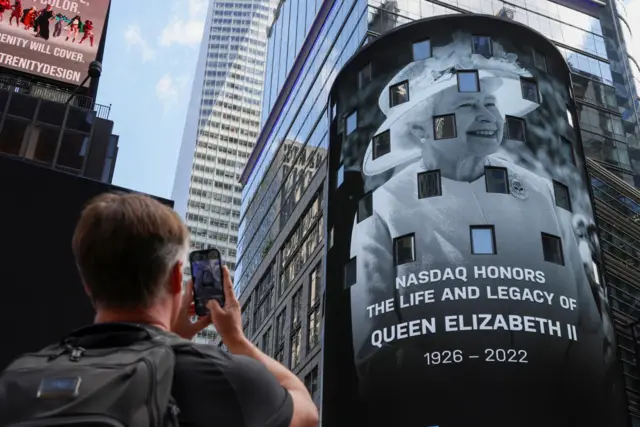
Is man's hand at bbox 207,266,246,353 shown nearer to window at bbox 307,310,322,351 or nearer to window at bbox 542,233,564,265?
window at bbox 542,233,564,265

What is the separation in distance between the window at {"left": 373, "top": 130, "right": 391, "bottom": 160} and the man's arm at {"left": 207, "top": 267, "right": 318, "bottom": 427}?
100.0ft

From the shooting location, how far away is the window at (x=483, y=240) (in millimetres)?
29656

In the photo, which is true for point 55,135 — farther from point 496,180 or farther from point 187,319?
point 187,319

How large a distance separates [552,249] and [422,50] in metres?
11.0

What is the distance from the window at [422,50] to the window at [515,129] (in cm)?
490

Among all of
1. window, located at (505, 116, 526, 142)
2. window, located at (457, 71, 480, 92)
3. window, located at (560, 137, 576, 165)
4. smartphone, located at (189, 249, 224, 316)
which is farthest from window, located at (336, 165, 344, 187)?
smartphone, located at (189, 249, 224, 316)

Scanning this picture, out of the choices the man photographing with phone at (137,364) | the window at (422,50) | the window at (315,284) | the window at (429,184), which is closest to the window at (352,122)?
the window at (422,50)

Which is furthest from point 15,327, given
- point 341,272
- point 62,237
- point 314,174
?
point 314,174

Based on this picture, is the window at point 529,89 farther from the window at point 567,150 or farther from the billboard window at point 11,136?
the billboard window at point 11,136

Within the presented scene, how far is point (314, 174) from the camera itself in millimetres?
50062

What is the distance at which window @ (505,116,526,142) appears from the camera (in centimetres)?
3284

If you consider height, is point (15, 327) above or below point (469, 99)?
below

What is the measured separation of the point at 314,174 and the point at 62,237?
3732 cm

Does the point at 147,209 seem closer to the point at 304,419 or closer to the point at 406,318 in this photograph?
the point at 304,419
